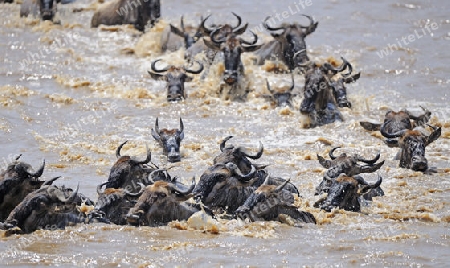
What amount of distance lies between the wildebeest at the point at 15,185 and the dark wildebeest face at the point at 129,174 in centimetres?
117

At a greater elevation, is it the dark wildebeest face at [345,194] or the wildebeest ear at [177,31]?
the wildebeest ear at [177,31]

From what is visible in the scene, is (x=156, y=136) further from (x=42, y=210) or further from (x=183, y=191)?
(x=42, y=210)

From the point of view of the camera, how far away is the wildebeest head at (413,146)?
1569 centimetres

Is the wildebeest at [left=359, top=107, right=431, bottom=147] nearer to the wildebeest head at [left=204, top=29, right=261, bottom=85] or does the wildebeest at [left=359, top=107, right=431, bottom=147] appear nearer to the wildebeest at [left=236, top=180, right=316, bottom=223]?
the wildebeest head at [left=204, top=29, right=261, bottom=85]

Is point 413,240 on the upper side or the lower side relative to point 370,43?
lower

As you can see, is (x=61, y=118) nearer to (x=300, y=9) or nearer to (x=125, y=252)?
(x=125, y=252)

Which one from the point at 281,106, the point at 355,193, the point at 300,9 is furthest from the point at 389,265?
the point at 300,9

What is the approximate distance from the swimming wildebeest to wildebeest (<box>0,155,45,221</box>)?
395 mm

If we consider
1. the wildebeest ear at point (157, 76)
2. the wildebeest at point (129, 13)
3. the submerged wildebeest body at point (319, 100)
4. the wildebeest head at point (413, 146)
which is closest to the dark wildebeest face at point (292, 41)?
the wildebeest ear at point (157, 76)

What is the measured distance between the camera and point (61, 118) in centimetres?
1905

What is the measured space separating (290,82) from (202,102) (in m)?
2.16

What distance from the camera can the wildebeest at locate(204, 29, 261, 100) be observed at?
20.6 m

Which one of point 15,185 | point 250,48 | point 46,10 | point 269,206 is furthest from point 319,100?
point 46,10

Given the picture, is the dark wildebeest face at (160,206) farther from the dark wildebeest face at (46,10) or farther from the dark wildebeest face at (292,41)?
the dark wildebeest face at (46,10)
